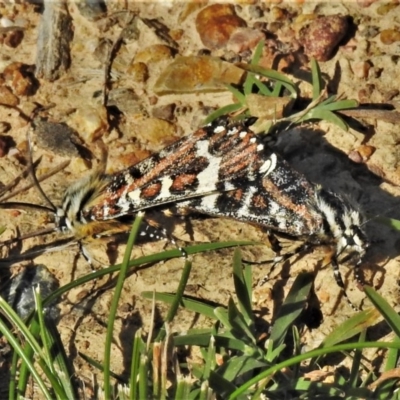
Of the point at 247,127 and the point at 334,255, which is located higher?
the point at 247,127

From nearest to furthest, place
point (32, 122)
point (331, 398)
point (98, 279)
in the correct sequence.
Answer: point (331, 398) < point (98, 279) < point (32, 122)

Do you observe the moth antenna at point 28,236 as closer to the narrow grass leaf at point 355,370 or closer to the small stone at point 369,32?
the narrow grass leaf at point 355,370

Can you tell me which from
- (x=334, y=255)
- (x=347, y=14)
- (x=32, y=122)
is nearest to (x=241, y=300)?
(x=334, y=255)

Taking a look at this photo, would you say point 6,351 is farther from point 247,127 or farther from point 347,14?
point 347,14

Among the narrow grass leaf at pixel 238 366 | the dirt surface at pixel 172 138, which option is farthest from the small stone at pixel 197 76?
the narrow grass leaf at pixel 238 366

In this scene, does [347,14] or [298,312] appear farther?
[347,14]
